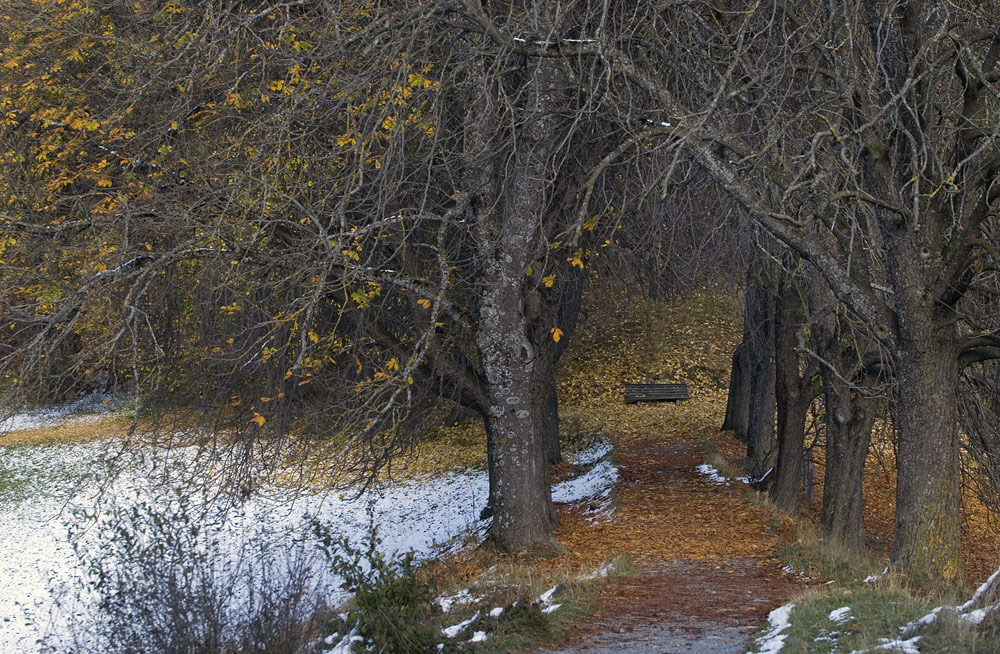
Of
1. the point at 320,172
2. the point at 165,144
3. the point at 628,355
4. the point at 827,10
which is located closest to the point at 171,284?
the point at 165,144

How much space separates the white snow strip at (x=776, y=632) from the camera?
610 centimetres

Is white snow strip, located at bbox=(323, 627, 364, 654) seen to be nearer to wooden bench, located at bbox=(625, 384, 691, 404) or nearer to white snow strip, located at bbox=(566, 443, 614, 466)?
white snow strip, located at bbox=(566, 443, 614, 466)

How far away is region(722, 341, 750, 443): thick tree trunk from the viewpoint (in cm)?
2098

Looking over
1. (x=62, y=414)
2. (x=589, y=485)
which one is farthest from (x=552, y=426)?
(x=62, y=414)

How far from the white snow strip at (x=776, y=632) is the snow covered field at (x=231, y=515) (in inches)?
244

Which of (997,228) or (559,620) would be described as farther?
(997,228)

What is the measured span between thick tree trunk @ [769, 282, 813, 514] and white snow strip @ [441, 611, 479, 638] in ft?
24.4

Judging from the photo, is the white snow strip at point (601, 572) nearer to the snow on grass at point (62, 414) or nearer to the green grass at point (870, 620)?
A: the green grass at point (870, 620)

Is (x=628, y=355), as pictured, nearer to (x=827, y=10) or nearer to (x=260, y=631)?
(x=827, y=10)

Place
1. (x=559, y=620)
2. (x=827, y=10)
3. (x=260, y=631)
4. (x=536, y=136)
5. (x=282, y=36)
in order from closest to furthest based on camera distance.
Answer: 1. (x=260, y=631)
2. (x=559, y=620)
3. (x=827, y=10)
4. (x=282, y=36)
5. (x=536, y=136)

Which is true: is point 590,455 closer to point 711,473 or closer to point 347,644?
point 711,473

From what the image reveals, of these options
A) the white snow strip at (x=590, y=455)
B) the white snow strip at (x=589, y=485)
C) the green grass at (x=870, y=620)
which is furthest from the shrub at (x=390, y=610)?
the white snow strip at (x=590, y=455)

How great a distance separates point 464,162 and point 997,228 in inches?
205

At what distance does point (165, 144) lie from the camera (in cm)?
1088
